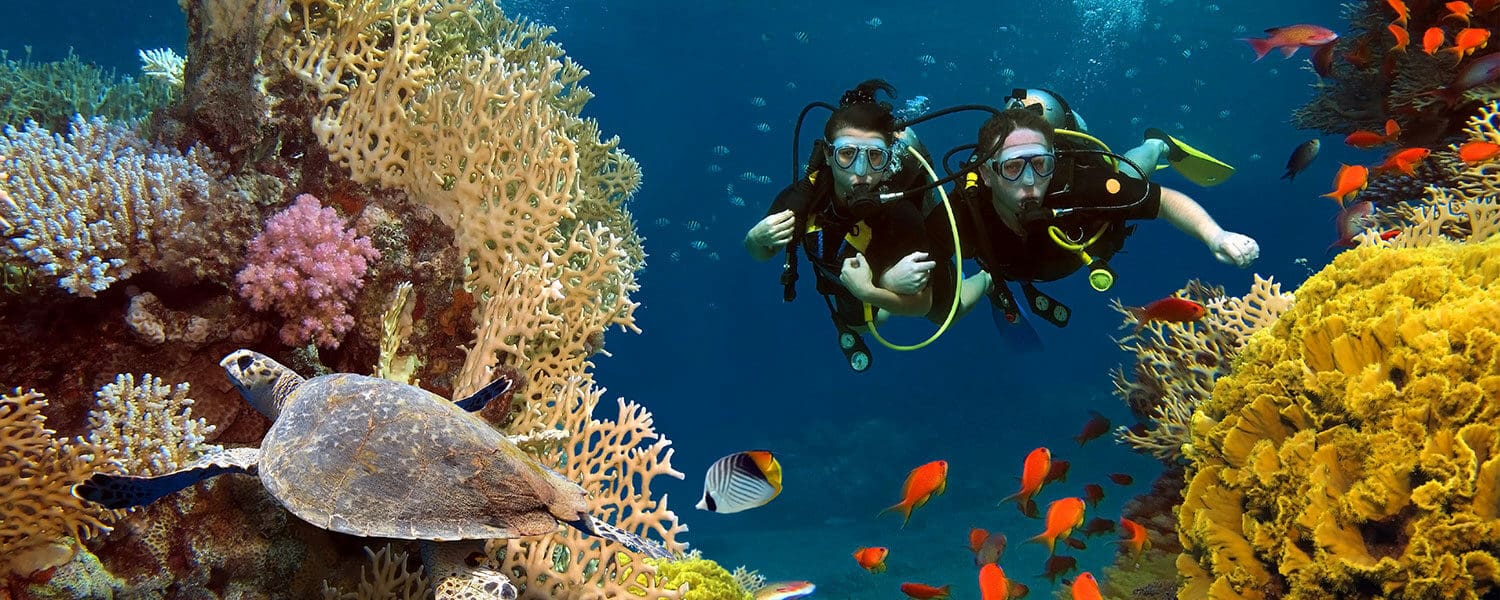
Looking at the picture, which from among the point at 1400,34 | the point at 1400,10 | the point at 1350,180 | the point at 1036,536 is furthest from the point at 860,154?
the point at 1400,34

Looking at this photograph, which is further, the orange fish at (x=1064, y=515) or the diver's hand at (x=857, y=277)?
the orange fish at (x=1064, y=515)

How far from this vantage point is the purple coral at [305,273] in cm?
316

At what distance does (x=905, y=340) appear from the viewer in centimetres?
5369

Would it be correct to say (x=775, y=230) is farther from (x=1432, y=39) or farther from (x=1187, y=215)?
(x=1432, y=39)

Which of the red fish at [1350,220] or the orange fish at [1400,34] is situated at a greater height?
the orange fish at [1400,34]

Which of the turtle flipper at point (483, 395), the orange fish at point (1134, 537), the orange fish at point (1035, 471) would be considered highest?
the orange fish at point (1035, 471)

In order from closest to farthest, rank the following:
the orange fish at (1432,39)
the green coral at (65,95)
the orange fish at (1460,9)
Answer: the green coral at (65,95), the orange fish at (1432,39), the orange fish at (1460,9)

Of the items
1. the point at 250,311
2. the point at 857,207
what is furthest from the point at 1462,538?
the point at 250,311

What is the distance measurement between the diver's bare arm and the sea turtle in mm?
3417

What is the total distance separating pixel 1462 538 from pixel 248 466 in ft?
15.0

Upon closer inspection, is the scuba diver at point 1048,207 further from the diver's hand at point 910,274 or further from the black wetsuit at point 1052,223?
the diver's hand at point 910,274

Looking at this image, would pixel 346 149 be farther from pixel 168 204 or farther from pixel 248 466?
pixel 248 466

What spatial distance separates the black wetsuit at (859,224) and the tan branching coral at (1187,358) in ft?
6.79

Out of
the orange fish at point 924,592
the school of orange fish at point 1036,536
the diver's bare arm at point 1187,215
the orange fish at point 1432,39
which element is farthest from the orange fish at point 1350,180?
the orange fish at point 924,592
